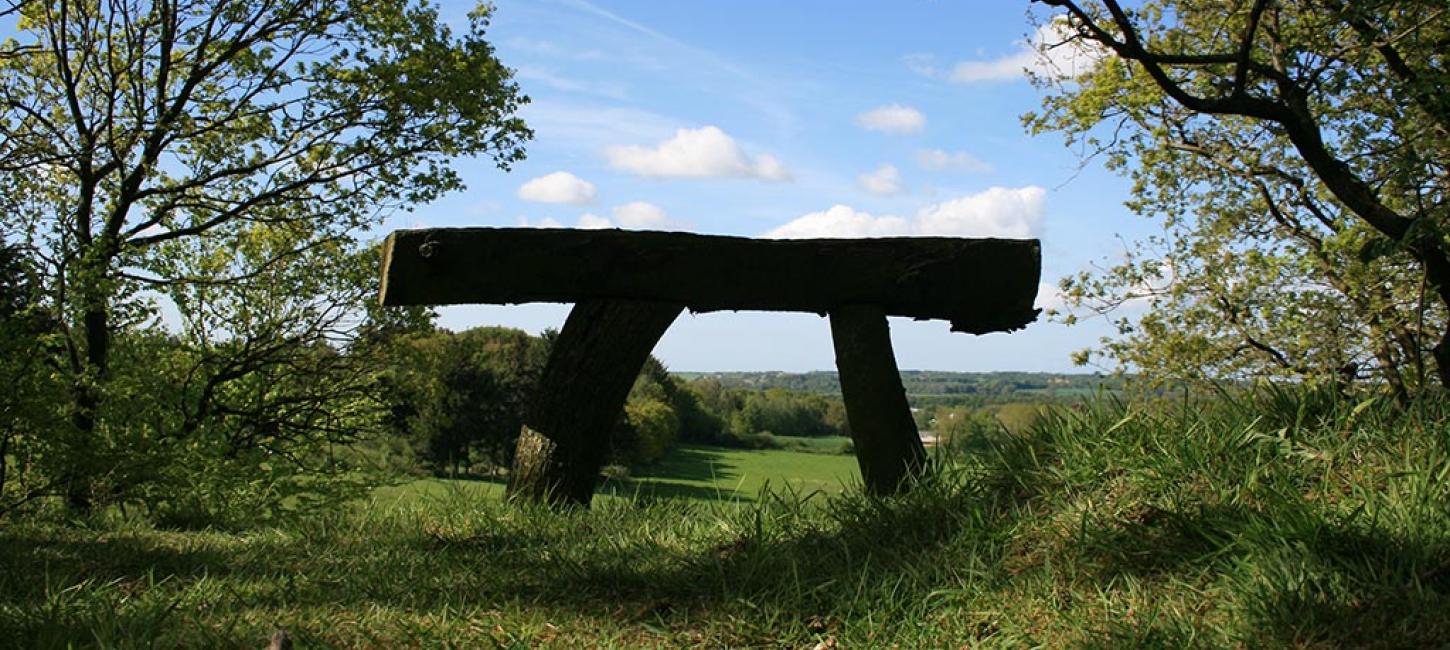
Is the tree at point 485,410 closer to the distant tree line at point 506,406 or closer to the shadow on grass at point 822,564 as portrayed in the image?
the distant tree line at point 506,406

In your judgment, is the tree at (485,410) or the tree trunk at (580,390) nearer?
the tree trunk at (580,390)

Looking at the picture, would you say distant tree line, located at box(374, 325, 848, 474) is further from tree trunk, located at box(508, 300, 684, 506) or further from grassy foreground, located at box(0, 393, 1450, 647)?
grassy foreground, located at box(0, 393, 1450, 647)

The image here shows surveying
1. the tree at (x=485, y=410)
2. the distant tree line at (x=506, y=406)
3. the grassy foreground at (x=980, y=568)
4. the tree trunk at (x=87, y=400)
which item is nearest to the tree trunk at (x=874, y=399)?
the grassy foreground at (x=980, y=568)

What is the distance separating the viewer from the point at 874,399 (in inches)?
241

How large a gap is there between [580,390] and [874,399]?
1829 millimetres

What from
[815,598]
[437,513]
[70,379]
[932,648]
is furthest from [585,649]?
[70,379]

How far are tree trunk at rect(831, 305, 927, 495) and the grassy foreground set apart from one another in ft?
3.31

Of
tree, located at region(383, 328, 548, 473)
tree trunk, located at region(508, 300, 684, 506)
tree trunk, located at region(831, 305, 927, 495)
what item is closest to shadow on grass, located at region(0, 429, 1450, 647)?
tree trunk, located at region(508, 300, 684, 506)

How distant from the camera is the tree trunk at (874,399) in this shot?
602 cm

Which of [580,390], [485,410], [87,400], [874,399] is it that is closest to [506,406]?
[485,410]

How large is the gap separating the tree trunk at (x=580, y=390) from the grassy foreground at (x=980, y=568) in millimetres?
1131

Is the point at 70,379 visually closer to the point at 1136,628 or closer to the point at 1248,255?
the point at 1136,628

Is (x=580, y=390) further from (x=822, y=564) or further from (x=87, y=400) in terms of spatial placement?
(x=87, y=400)

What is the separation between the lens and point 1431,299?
11734 millimetres
